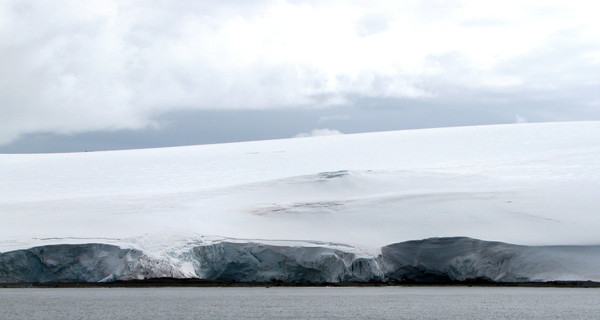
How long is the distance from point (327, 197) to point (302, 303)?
25.6ft

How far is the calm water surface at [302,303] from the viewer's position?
34.8ft

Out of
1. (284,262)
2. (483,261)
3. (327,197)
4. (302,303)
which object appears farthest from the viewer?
(327,197)

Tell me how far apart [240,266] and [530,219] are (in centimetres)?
574

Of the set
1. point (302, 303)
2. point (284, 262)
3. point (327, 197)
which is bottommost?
point (302, 303)

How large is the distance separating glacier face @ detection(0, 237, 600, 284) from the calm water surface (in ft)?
1.63

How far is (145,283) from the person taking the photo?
1545 centimetres

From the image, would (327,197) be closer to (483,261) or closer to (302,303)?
(483,261)

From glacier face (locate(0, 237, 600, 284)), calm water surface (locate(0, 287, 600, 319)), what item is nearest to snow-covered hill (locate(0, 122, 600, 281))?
glacier face (locate(0, 237, 600, 284))

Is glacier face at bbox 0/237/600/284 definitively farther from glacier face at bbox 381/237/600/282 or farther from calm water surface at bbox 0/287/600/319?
calm water surface at bbox 0/287/600/319

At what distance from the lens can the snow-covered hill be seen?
16.3m

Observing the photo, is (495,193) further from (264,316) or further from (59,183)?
(59,183)

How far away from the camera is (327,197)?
19.8 meters

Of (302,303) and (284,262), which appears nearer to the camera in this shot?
(302,303)

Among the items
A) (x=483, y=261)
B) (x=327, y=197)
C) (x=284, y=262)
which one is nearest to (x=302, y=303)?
(x=284, y=262)
